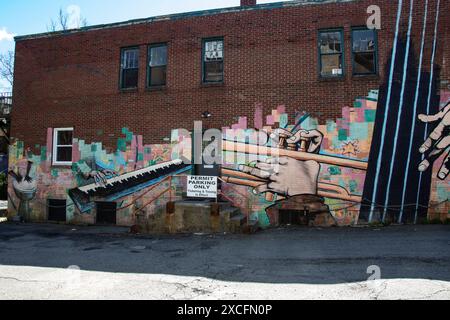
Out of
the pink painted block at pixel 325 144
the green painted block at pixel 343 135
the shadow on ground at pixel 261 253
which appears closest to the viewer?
the shadow on ground at pixel 261 253

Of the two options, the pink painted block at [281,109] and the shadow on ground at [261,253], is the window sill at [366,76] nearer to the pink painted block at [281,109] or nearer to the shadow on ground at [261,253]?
the pink painted block at [281,109]

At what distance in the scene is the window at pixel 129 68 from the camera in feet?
43.0

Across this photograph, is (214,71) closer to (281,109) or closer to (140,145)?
(281,109)

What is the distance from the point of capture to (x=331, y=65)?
37.2 feet

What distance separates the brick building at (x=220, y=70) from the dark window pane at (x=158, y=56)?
37 mm

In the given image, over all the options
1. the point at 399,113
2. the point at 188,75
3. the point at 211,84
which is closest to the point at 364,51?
the point at 399,113

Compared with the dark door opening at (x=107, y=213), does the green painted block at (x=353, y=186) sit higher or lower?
higher

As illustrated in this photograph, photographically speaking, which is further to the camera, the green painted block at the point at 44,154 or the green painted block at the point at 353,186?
the green painted block at the point at 44,154

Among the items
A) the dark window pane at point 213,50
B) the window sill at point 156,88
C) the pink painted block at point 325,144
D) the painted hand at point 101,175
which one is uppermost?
the dark window pane at point 213,50

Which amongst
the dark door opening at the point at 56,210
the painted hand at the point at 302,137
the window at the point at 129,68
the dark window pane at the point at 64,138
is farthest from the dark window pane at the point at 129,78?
the painted hand at the point at 302,137

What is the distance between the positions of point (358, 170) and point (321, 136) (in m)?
1.54

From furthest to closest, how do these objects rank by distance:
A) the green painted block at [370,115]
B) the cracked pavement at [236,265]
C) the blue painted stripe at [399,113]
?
the green painted block at [370,115] < the blue painted stripe at [399,113] < the cracked pavement at [236,265]

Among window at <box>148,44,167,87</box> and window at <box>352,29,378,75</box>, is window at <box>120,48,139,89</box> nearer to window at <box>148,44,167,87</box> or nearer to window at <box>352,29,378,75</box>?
window at <box>148,44,167,87</box>

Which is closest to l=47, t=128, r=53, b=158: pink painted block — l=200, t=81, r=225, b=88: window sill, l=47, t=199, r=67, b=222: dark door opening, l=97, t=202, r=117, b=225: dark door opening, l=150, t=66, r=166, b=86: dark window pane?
l=47, t=199, r=67, b=222: dark door opening
